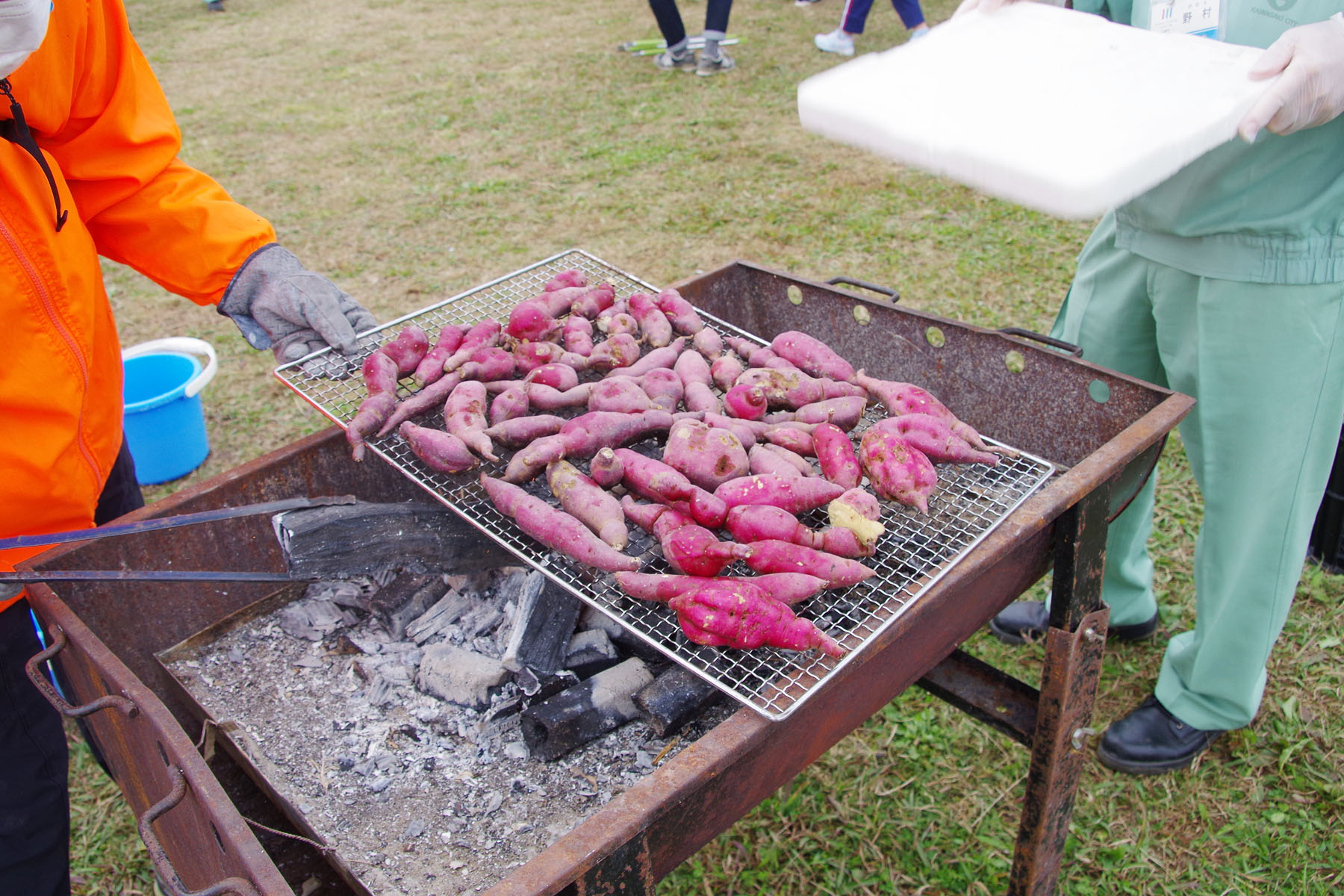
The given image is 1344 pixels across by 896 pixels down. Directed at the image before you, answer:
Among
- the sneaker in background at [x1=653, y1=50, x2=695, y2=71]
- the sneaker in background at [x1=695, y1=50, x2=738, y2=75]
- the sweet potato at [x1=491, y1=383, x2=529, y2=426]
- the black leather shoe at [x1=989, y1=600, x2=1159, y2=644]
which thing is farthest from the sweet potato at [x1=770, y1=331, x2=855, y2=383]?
the sneaker in background at [x1=653, y1=50, x2=695, y2=71]

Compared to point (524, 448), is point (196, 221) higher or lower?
higher

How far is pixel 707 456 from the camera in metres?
1.80

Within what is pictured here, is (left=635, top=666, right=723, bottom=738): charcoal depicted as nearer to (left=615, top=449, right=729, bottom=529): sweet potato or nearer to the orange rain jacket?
(left=615, top=449, right=729, bottom=529): sweet potato

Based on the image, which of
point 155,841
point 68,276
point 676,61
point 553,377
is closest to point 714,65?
point 676,61

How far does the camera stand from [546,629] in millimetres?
1984

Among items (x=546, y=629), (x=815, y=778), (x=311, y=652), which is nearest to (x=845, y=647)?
(x=546, y=629)

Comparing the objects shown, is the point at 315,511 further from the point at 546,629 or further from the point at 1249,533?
the point at 1249,533

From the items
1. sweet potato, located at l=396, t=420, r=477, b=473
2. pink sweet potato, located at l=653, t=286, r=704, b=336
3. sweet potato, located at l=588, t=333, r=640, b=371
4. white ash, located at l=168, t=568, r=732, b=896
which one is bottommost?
white ash, located at l=168, t=568, r=732, b=896

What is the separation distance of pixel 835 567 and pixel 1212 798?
194 centimetres

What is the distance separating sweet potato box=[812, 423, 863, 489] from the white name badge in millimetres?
1131

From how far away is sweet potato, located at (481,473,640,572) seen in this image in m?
1.65

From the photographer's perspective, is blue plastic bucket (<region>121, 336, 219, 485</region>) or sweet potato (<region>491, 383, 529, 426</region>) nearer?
sweet potato (<region>491, 383, 529, 426</region>)

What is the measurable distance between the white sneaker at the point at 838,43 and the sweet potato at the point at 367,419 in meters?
7.98

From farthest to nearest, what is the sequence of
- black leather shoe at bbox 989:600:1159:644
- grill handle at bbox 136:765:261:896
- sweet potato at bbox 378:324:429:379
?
black leather shoe at bbox 989:600:1159:644
sweet potato at bbox 378:324:429:379
grill handle at bbox 136:765:261:896
